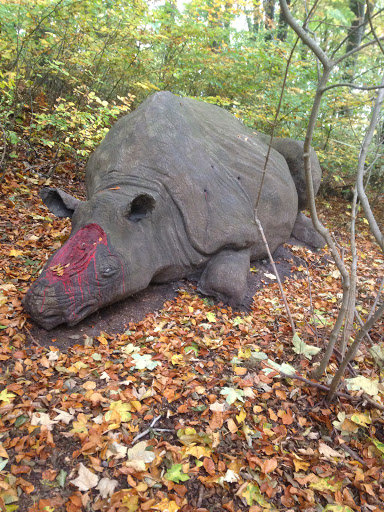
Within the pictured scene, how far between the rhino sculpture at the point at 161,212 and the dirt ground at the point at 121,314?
0.44ft

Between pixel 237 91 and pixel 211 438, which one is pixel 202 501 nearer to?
pixel 211 438

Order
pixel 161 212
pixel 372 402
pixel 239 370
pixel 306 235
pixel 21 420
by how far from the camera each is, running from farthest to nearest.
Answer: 1. pixel 306 235
2. pixel 161 212
3. pixel 239 370
4. pixel 372 402
5. pixel 21 420

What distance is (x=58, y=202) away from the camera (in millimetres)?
4371

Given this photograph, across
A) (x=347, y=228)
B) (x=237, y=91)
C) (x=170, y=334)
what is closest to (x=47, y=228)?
(x=170, y=334)

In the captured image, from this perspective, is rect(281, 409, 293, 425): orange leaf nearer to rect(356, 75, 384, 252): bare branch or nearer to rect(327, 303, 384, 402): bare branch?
rect(327, 303, 384, 402): bare branch

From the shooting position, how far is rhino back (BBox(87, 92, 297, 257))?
442 cm

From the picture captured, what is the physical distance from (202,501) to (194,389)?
3.02 ft

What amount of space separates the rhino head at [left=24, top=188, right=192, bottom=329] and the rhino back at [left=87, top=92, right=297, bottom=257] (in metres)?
0.39

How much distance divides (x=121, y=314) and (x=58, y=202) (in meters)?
1.53

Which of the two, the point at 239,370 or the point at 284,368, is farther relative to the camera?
the point at 239,370

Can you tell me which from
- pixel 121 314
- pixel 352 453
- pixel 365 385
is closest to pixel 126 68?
pixel 121 314

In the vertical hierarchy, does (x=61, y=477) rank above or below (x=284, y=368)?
below

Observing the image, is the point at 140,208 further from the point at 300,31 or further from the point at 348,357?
the point at 348,357

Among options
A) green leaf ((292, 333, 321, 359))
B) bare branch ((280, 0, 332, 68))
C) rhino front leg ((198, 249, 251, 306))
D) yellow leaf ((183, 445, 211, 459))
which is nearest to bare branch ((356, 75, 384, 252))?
bare branch ((280, 0, 332, 68))
